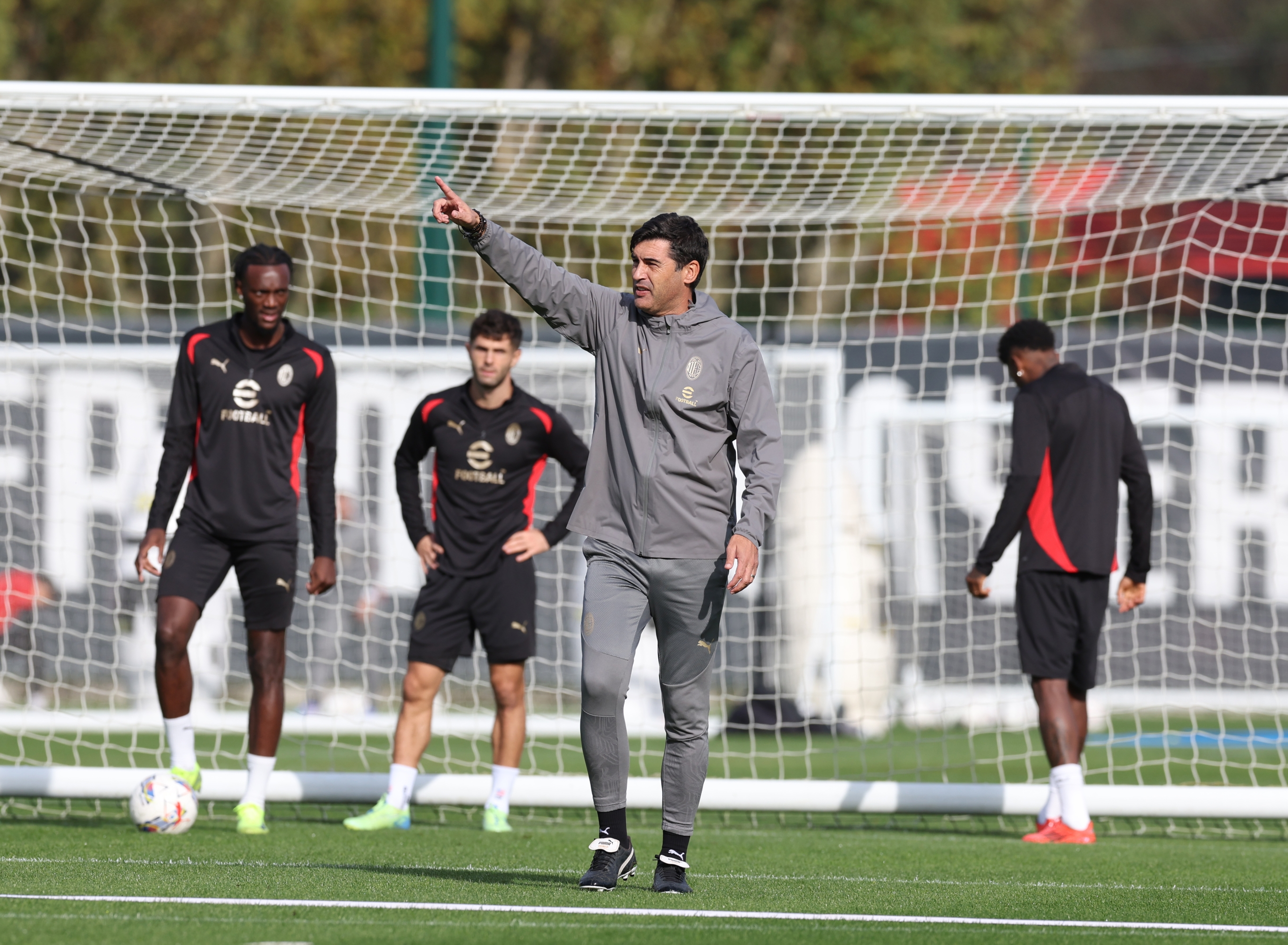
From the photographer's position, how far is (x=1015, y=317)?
10367 mm

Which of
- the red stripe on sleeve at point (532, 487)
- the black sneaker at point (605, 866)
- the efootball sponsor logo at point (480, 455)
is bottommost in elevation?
the black sneaker at point (605, 866)

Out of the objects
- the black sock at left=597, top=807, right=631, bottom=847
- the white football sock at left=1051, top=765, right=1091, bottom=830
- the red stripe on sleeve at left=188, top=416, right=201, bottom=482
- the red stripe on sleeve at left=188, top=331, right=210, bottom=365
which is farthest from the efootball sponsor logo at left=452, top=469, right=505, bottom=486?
the white football sock at left=1051, top=765, right=1091, bottom=830

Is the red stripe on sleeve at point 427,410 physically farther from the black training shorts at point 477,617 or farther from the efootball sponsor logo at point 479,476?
the black training shorts at point 477,617

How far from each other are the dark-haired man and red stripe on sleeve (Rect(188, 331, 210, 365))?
2.20m

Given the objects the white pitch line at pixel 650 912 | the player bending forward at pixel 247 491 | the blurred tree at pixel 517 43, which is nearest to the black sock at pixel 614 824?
the white pitch line at pixel 650 912

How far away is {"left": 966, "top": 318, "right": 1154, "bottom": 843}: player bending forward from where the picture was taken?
7.11m

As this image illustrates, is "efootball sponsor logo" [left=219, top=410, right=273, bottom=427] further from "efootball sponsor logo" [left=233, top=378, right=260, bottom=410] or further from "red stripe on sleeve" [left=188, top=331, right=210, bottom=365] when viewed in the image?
"red stripe on sleeve" [left=188, top=331, right=210, bottom=365]

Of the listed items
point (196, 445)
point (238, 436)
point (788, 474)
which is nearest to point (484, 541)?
point (238, 436)

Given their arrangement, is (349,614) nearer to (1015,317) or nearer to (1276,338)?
(1015,317)

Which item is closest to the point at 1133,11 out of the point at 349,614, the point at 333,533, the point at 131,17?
the point at 131,17

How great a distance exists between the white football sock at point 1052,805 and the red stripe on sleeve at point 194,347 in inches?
157

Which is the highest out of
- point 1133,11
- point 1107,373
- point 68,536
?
point 1133,11

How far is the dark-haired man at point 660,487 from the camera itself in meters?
4.95

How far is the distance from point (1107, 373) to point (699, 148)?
4104 millimetres
